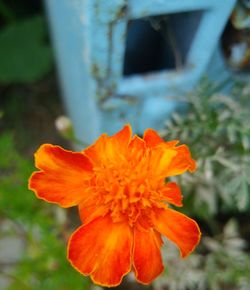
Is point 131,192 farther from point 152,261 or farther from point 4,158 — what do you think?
point 4,158

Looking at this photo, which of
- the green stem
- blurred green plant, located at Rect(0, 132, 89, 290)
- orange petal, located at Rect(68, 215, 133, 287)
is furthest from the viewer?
the green stem

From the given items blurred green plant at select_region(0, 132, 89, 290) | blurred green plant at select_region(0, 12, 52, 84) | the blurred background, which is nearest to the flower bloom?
the blurred background

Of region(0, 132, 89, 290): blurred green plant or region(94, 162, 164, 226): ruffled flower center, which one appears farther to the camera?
region(0, 132, 89, 290): blurred green plant

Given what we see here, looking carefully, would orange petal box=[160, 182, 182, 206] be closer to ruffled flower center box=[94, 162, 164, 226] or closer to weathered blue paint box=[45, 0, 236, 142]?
ruffled flower center box=[94, 162, 164, 226]

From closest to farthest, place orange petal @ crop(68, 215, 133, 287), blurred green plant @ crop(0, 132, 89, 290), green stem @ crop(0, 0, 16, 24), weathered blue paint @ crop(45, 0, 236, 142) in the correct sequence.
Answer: orange petal @ crop(68, 215, 133, 287) → weathered blue paint @ crop(45, 0, 236, 142) → blurred green plant @ crop(0, 132, 89, 290) → green stem @ crop(0, 0, 16, 24)

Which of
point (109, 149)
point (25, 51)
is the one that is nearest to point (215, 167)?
point (109, 149)

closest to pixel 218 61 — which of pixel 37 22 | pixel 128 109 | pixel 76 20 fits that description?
pixel 128 109

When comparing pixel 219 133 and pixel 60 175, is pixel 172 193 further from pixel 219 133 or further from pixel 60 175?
pixel 219 133
